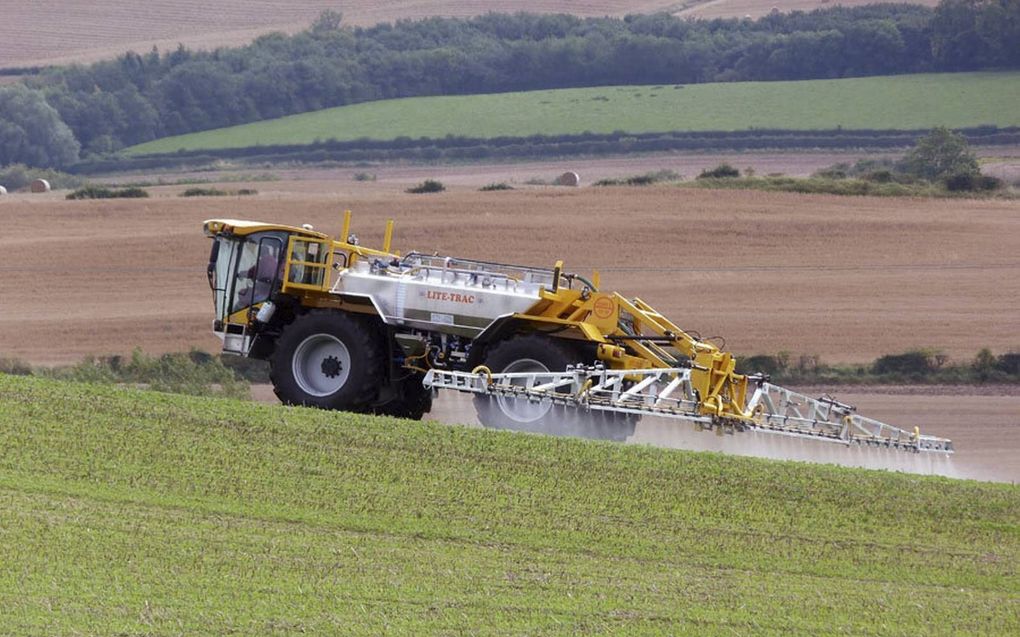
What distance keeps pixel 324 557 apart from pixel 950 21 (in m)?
65.6

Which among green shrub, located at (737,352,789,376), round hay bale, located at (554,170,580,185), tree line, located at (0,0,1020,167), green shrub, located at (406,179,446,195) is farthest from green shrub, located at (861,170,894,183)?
tree line, located at (0,0,1020,167)

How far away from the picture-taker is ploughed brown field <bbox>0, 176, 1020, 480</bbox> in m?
29.3

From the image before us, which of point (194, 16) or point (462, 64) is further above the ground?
point (194, 16)

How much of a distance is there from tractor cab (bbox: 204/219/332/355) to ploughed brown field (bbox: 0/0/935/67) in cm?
6871

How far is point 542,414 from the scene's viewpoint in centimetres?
1658

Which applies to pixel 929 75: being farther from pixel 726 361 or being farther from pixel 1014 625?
pixel 1014 625

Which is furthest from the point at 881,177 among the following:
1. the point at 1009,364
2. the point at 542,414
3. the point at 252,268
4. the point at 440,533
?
the point at 440,533

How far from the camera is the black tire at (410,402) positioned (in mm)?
18219

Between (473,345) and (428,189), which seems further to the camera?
(428,189)

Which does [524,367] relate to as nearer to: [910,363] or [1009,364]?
[910,363]

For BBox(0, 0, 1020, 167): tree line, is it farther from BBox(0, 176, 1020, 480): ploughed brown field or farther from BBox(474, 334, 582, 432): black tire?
BBox(474, 334, 582, 432): black tire

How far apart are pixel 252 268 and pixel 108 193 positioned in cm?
2598

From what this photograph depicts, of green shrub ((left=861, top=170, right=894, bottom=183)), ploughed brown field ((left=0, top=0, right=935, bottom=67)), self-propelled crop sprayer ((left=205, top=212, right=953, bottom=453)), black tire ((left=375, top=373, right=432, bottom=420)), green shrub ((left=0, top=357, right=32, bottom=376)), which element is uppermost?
ploughed brown field ((left=0, top=0, right=935, bottom=67))

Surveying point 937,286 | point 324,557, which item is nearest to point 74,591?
point 324,557
